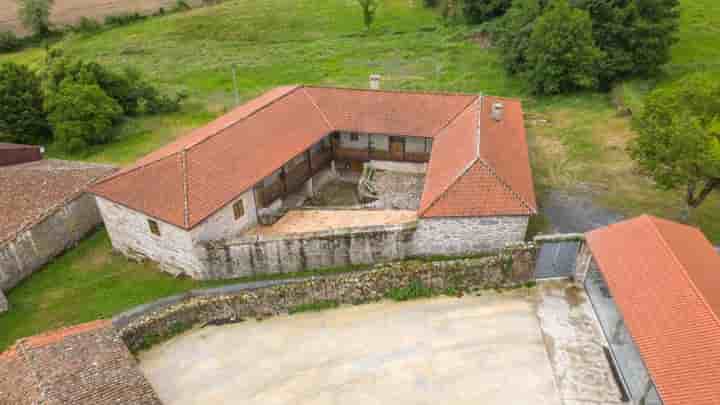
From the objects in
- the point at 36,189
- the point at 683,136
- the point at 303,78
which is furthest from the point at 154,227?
the point at 303,78

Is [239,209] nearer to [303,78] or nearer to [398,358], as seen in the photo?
[398,358]

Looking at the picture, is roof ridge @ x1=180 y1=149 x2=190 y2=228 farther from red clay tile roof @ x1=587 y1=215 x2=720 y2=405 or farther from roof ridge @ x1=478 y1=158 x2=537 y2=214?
red clay tile roof @ x1=587 y1=215 x2=720 y2=405

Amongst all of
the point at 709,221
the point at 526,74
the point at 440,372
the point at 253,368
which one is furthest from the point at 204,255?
the point at 526,74

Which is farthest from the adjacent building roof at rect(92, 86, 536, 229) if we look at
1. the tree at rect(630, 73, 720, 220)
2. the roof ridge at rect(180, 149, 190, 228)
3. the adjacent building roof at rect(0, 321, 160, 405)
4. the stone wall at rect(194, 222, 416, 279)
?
the adjacent building roof at rect(0, 321, 160, 405)

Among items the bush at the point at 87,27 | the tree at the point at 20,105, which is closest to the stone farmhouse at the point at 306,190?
the tree at the point at 20,105

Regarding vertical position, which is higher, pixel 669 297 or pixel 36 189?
pixel 669 297

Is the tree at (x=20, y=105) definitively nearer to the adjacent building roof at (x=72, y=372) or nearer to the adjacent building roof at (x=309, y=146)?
the adjacent building roof at (x=309, y=146)
